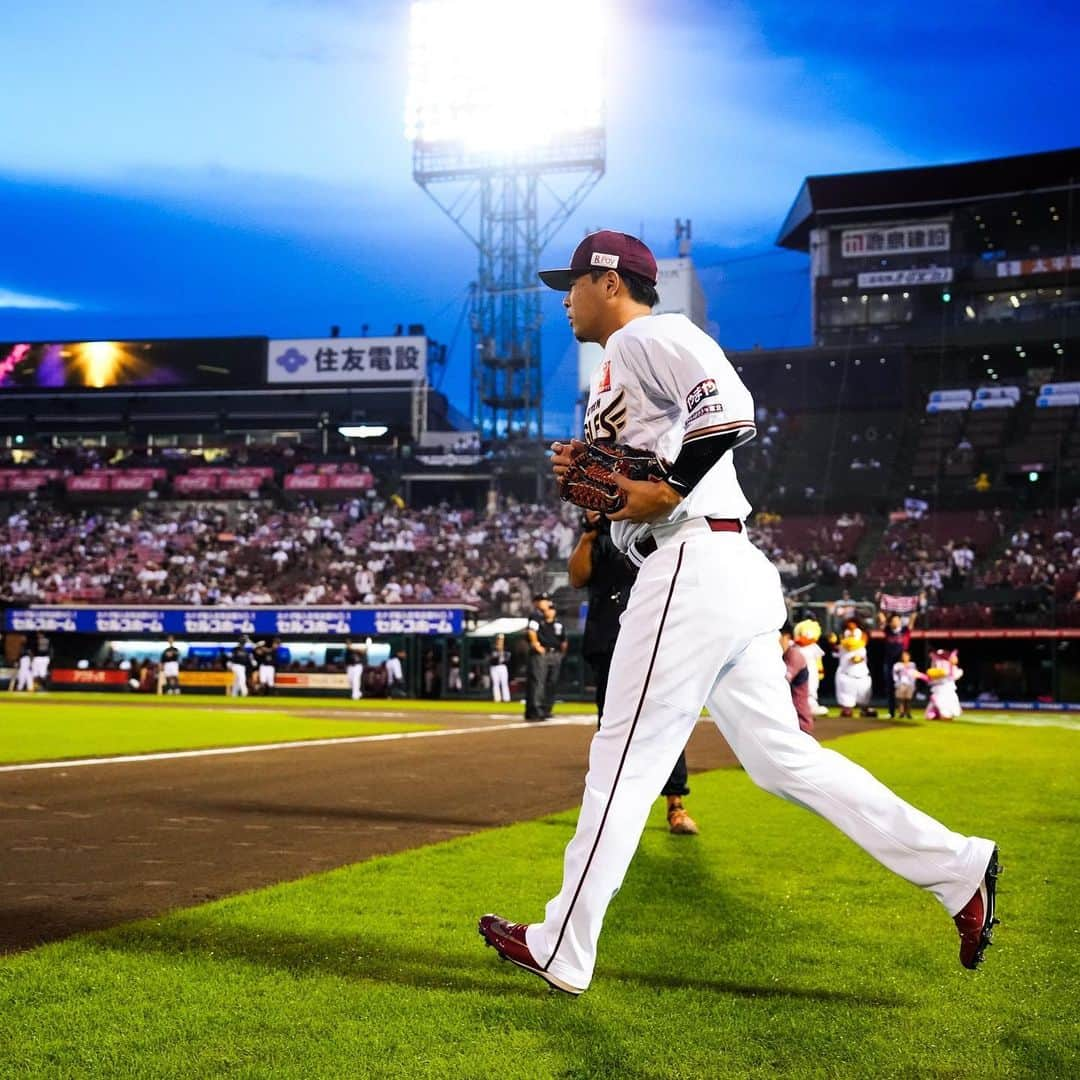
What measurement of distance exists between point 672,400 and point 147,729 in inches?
580

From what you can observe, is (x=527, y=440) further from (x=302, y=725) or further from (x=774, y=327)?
(x=302, y=725)

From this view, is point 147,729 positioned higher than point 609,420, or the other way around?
point 609,420

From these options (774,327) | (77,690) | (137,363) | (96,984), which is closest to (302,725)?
(96,984)

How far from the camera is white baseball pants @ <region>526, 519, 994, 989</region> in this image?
3.64 m

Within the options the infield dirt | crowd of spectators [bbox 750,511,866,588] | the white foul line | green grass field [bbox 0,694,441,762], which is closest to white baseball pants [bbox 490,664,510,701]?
crowd of spectators [bbox 750,511,866,588]

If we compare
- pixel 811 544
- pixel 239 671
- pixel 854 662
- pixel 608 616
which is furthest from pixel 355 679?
pixel 608 616

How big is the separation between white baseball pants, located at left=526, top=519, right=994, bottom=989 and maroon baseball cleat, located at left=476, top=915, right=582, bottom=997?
0.04 meters

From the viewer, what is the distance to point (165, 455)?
58.6 meters

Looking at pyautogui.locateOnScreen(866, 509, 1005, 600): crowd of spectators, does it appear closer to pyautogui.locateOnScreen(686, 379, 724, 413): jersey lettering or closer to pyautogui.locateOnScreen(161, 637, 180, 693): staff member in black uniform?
pyautogui.locateOnScreen(161, 637, 180, 693): staff member in black uniform

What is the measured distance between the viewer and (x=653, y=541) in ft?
12.8

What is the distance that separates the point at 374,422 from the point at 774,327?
2001cm

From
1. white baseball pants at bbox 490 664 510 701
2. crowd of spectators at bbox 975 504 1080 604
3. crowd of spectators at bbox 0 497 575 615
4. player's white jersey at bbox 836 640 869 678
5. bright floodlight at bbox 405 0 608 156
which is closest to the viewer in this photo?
player's white jersey at bbox 836 640 869 678

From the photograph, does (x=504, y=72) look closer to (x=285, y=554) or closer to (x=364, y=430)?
(x=364, y=430)

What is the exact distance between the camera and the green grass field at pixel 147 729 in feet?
43.9
